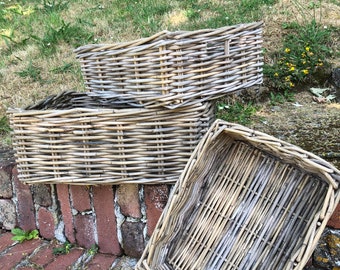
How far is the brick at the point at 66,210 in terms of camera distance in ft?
6.02

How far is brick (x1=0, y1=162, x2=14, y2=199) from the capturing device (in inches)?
75.3

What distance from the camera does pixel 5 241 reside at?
197 cm

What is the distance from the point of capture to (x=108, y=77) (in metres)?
1.44

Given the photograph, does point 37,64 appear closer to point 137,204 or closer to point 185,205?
point 137,204

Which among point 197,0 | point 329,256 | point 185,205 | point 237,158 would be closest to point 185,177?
point 185,205

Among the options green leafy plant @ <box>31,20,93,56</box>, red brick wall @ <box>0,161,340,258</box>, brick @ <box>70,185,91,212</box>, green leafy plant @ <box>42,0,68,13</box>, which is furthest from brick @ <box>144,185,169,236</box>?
green leafy plant @ <box>42,0,68,13</box>

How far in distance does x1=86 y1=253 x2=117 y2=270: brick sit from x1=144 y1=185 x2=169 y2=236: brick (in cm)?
22

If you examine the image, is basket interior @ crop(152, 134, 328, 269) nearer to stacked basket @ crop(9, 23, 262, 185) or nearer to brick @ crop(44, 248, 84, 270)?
stacked basket @ crop(9, 23, 262, 185)

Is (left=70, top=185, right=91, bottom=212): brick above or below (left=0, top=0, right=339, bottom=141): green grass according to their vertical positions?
below

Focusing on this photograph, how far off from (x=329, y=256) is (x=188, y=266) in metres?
0.47

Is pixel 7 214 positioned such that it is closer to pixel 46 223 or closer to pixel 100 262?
pixel 46 223


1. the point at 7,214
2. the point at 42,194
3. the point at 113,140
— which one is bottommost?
the point at 7,214

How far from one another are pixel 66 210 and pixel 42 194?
0.45 ft

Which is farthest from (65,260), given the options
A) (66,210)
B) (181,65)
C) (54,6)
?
(54,6)
